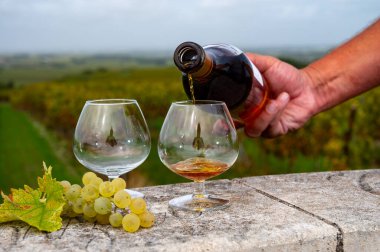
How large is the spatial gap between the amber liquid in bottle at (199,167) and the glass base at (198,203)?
10 cm

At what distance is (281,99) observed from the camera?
2.45 metres

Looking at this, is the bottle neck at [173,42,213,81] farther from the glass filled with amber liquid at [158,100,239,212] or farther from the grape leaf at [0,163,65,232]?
the grape leaf at [0,163,65,232]

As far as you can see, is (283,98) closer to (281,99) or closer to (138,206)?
(281,99)

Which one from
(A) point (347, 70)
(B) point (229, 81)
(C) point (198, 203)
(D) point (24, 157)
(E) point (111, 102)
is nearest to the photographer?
(C) point (198, 203)

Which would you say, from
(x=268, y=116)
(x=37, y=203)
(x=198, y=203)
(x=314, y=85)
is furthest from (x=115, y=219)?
(x=314, y=85)

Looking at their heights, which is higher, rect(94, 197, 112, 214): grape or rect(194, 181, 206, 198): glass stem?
rect(94, 197, 112, 214): grape

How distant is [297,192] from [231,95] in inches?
19.0

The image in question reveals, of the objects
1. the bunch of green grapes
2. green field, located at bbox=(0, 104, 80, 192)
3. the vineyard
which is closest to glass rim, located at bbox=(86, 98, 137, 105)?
the bunch of green grapes

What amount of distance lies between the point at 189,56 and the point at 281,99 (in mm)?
709

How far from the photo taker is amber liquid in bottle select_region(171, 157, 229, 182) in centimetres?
171

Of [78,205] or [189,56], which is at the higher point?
[189,56]

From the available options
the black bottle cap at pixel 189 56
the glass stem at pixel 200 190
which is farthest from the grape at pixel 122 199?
the black bottle cap at pixel 189 56

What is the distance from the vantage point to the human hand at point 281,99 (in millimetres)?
2453

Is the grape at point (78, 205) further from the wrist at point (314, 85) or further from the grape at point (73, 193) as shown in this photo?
the wrist at point (314, 85)
